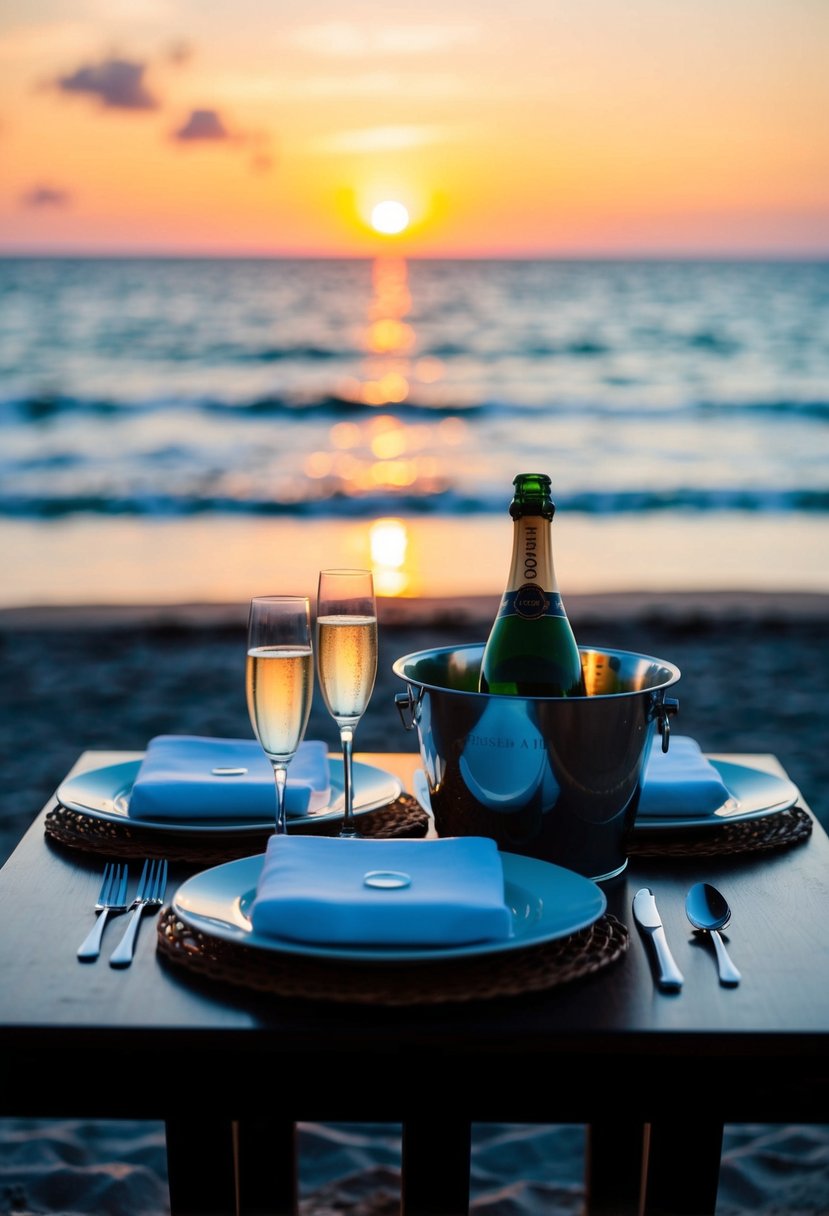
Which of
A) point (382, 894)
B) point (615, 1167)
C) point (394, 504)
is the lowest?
point (394, 504)

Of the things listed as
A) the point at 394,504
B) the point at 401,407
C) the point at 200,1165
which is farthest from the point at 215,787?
the point at 401,407

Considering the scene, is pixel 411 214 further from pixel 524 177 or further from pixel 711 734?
pixel 711 734

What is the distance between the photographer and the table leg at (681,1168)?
1.25m

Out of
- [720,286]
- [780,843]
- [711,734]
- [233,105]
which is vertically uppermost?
[233,105]

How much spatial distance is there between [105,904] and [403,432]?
41.0 ft

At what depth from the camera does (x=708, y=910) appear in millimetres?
1112

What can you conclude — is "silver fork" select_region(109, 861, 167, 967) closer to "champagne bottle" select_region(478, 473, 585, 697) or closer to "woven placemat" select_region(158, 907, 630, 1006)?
"woven placemat" select_region(158, 907, 630, 1006)

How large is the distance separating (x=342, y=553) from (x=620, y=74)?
10032mm

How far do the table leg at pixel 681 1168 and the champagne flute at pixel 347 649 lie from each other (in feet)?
1.34

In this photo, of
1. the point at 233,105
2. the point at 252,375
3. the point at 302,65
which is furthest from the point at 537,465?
the point at 233,105

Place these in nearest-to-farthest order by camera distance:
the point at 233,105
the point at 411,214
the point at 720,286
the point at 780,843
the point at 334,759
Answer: the point at 780,843
the point at 334,759
the point at 233,105
the point at 411,214
the point at 720,286

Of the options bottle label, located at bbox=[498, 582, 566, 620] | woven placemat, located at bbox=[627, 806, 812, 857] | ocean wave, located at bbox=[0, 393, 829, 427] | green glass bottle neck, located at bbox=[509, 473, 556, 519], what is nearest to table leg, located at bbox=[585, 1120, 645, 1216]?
woven placemat, located at bbox=[627, 806, 812, 857]

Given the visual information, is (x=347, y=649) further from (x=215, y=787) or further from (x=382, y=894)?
(x=382, y=894)

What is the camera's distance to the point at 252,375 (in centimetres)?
1623
